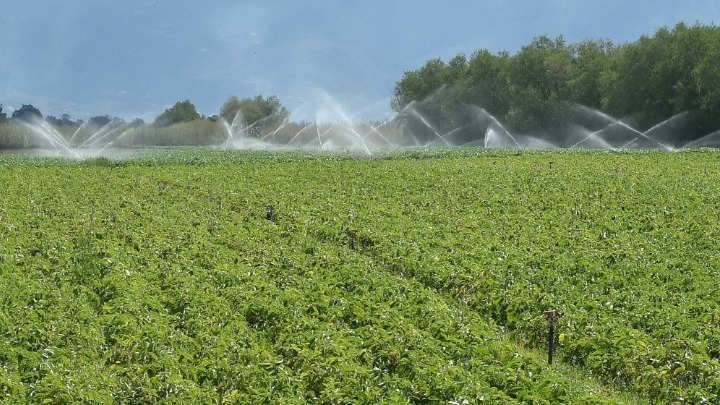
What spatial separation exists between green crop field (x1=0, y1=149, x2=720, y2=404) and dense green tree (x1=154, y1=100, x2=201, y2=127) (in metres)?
116

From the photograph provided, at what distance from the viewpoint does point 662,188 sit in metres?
24.5

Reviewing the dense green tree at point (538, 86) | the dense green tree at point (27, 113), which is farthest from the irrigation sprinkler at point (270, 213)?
the dense green tree at point (27, 113)

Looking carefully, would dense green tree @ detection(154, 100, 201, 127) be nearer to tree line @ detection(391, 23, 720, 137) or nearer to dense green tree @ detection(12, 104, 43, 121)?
dense green tree @ detection(12, 104, 43, 121)

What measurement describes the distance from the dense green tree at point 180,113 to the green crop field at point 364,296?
116152 mm

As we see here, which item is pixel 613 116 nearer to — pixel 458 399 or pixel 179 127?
pixel 179 127

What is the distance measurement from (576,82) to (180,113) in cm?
8391

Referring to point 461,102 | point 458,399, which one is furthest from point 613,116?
point 458,399

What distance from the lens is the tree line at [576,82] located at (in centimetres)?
6181

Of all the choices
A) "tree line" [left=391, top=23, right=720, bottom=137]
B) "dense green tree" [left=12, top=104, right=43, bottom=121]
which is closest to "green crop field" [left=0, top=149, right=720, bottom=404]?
"tree line" [left=391, top=23, right=720, bottom=137]

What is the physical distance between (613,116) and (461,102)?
2652 cm

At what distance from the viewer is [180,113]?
143 meters

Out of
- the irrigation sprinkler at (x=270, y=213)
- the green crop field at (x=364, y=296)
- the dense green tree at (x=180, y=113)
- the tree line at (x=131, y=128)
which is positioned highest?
the dense green tree at (x=180, y=113)

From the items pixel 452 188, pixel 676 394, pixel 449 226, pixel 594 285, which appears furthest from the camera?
pixel 452 188

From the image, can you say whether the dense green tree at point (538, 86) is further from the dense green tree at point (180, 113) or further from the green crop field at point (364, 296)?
the dense green tree at point (180, 113)
